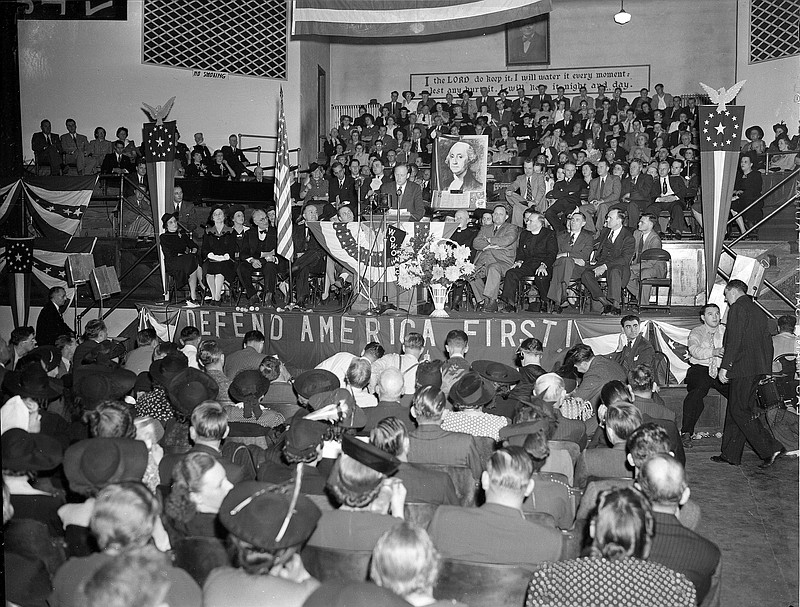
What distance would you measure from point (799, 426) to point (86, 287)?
1049 centimetres

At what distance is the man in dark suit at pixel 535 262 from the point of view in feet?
34.6

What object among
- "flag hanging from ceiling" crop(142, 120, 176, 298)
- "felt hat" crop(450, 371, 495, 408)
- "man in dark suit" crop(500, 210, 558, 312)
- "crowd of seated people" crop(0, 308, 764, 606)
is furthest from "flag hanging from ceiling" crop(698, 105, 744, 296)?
"flag hanging from ceiling" crop(142, 120, 176, 298)

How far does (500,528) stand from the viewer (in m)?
3.11

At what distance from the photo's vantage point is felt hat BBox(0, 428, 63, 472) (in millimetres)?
3465

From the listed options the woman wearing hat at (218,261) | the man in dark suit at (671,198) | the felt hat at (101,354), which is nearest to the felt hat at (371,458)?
the felt hat at (101,354)

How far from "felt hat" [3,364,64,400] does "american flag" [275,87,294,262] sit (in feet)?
20.3

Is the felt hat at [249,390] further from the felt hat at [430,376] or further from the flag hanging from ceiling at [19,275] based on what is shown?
the flag hanging from ceiling at [19,275]

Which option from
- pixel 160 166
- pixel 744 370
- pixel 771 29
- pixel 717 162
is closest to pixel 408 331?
pixel 744 370

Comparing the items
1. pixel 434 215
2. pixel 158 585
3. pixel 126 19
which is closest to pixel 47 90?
pixel 126 19

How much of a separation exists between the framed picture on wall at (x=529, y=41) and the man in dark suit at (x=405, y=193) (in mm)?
8525

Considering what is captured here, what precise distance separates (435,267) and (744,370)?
3798 mm

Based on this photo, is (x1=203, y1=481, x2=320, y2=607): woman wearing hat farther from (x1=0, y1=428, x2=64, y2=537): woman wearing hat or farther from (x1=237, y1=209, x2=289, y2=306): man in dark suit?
(x1=237, y1=209, x2=289, y2=306): man in dark suit

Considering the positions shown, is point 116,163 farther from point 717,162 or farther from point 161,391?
point 717,162

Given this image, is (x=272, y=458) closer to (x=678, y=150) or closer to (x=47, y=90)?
(x=678, y=150)
